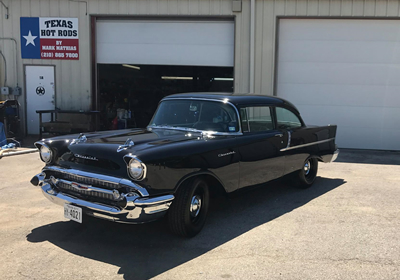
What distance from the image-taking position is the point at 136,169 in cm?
332

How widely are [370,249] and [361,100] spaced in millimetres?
7614

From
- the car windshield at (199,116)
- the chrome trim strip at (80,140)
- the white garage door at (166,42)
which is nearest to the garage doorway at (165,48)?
the white garage door at (166,42)

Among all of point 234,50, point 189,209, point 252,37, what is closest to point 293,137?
point 189,209

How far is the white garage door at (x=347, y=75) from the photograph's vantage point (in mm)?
10211

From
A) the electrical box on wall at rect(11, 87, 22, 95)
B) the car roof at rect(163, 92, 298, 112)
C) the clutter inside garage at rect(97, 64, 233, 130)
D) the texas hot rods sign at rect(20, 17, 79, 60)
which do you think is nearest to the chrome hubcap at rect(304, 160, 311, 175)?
the car roof at rect(163, 92, 298, 112)

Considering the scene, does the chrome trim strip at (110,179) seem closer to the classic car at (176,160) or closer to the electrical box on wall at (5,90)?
the classic car at (176,160)

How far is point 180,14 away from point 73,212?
27.6 feet

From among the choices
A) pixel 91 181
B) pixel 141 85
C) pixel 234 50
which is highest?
pixel 234 50

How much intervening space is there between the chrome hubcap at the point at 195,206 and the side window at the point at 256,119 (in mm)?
1113

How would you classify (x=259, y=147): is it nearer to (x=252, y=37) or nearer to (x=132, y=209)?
(x=132, y=209)

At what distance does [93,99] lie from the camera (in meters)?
11.4

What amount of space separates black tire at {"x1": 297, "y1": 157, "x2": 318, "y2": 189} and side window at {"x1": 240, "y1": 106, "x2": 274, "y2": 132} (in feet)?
3.54

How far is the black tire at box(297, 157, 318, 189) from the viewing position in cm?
568

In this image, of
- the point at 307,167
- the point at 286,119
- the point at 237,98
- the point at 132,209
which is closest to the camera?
the point at 132,209
